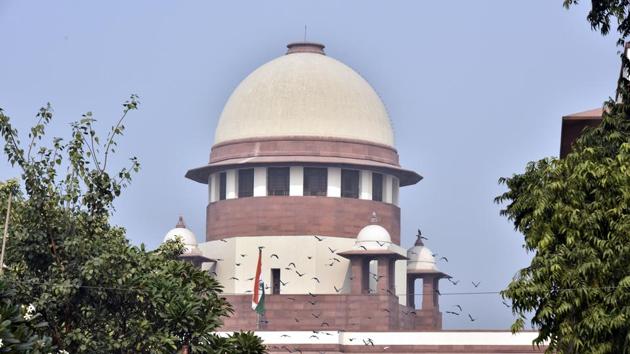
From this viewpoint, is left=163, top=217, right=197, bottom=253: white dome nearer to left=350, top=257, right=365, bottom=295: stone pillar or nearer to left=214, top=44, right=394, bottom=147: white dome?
left=214, top=44, right=394, bottom=147: white dome

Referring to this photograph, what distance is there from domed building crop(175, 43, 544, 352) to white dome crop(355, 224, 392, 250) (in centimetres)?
5

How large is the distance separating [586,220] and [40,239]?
13.1m

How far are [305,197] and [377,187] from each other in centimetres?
448

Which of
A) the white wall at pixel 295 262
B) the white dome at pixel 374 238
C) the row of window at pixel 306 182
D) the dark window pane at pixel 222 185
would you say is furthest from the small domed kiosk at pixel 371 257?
the dark window pane at pixel 222 185

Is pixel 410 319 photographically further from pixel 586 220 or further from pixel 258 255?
pixel 586 220

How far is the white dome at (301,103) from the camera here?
88500mm

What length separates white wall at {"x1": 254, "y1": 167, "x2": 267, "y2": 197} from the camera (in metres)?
88.4

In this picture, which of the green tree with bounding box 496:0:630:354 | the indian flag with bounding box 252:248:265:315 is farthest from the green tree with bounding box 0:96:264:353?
the indian flag with bounding box 252:248:265:315

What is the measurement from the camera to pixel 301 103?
292 ft

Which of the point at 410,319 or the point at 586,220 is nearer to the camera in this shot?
the point at 586,220

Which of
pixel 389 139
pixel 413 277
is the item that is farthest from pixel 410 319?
pixel 389 139

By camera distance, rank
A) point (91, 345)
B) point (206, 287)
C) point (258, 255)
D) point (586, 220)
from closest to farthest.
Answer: point (586, 220), point (91, 345), point (206, 287), point (258, 255)

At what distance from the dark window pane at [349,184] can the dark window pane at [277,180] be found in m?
2.83

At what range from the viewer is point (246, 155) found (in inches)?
3494
